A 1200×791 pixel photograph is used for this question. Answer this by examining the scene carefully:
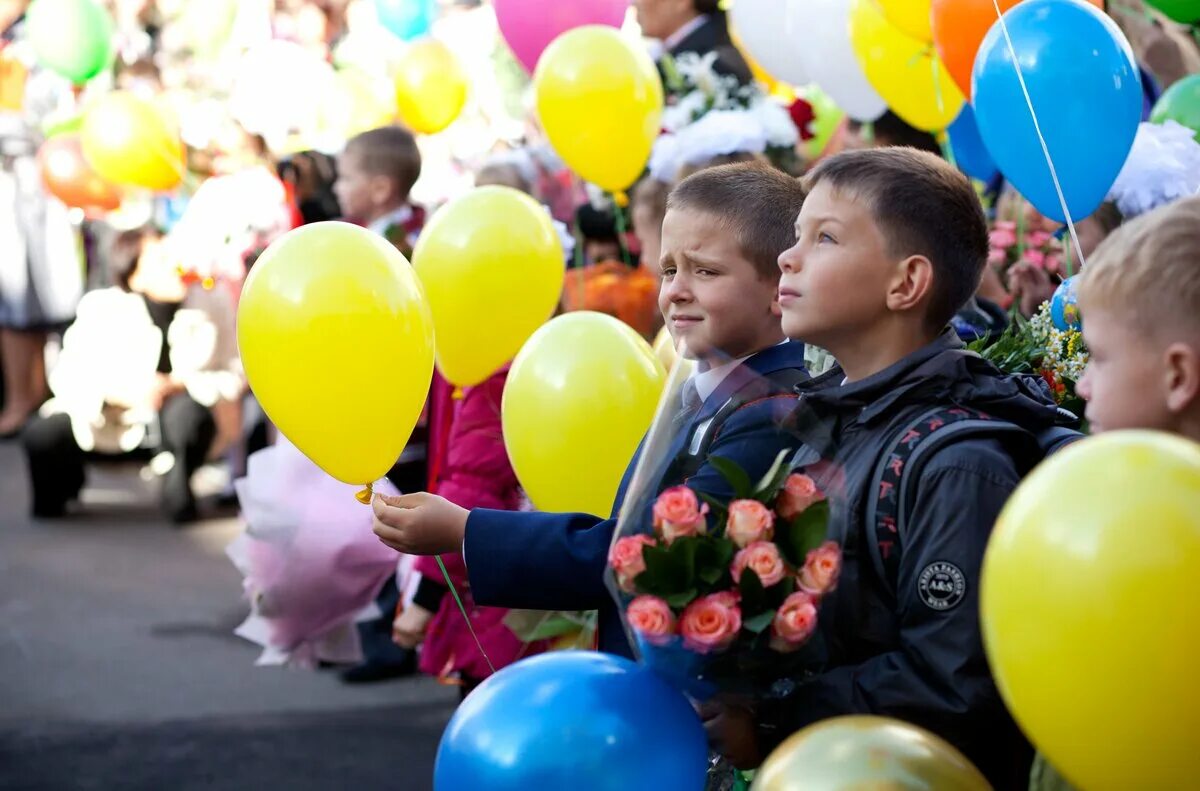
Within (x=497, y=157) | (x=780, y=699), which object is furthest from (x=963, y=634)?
(x=497, y=157)

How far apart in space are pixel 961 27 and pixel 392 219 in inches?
79.3

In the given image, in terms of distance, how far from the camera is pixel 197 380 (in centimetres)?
654

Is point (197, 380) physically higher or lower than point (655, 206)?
lower

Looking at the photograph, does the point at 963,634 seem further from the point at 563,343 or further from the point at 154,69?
the point at 154,69

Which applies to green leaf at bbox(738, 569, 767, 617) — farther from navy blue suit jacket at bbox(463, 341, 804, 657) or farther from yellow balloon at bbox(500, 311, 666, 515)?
yellow balloon at bbox(500, 311, 666, 515)

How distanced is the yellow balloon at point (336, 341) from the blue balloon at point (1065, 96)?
1.27 m

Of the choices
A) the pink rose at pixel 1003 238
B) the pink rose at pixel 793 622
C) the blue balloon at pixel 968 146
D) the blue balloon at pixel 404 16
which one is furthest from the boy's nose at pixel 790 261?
the blue balloon at pixel 404 16

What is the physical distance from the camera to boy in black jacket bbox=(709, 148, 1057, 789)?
5.05 ft

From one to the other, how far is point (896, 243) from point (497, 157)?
3004 mm

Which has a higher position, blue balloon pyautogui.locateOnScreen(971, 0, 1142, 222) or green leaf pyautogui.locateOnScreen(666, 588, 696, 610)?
blue balloon pyautogui.locateOnScreen(971, 0, 1142, 222)

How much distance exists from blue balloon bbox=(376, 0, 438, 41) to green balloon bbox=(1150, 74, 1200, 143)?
463 centimetres

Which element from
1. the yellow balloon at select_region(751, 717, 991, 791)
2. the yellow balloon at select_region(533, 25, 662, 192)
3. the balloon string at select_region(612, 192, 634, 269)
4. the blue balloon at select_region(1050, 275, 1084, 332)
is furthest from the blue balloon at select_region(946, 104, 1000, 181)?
the yellow balloon at select_region(751, 717, 991, 791)

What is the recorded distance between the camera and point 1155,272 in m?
1.32

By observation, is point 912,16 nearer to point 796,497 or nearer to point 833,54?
point 833,54
